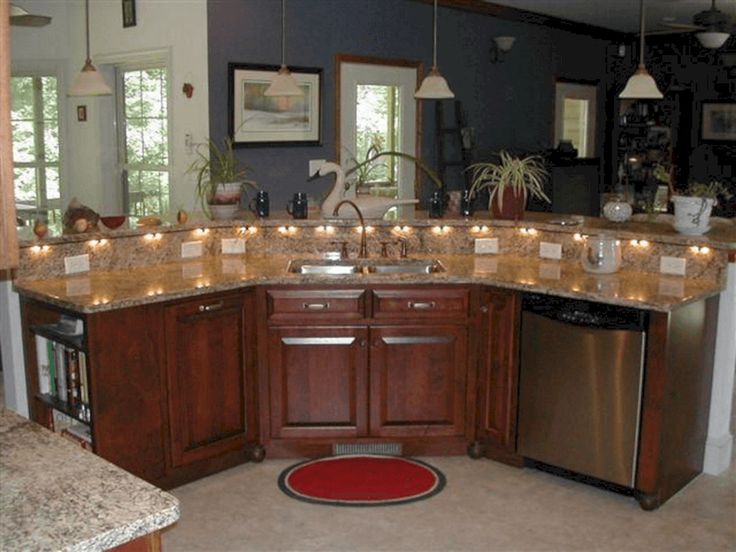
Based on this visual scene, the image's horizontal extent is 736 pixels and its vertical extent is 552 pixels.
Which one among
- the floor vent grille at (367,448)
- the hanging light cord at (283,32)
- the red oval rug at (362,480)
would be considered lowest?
the red oval rug at (362,480)

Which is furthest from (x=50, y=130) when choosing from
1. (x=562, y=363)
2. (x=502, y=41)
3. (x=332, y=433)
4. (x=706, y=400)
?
(x=706, y=400)

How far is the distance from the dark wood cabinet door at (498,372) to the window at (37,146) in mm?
4552

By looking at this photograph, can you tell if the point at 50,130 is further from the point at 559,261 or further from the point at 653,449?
the point at 653,449

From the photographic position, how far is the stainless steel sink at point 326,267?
4.20 m

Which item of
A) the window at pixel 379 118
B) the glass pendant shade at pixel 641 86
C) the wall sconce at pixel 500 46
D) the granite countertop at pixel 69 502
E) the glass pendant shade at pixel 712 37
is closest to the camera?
the granite countertop at pixel 69 502

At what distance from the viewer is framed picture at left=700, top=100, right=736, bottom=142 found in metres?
9.57

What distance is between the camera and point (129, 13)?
5965 millimetres

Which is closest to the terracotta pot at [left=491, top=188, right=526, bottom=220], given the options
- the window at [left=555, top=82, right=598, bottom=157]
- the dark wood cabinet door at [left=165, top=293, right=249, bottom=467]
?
the dark wood cabinet door at [left=165, top=293, right=249, bottom=467]

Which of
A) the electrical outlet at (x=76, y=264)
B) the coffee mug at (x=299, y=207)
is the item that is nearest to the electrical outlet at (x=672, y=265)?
the coffee mug at (x=299, y=207)

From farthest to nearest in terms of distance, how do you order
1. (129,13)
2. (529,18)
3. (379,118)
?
(529,18) < (379,118) < (129,13)

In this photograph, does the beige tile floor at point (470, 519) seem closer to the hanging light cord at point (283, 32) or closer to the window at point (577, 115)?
the hanging light cord at point (283, 32)

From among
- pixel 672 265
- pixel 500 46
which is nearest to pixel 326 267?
pixel 672 265

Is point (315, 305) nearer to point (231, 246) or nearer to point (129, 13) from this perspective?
point (231, 246)

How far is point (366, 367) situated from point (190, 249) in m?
1.09
